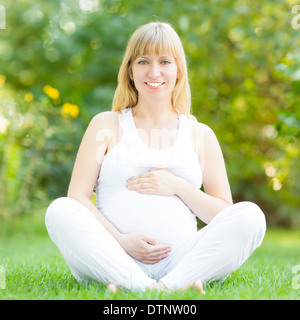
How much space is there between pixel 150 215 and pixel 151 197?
0.08 metres

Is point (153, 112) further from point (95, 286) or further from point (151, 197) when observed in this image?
point (95, 286)

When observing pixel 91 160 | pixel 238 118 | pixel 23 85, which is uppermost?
pixel 23 85

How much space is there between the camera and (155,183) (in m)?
2.29

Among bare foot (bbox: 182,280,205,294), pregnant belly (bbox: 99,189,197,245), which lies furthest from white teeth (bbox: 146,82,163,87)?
bare foot (bbox: 182,280,205,294)

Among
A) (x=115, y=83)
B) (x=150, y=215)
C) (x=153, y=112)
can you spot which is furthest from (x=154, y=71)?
(x=115, y=83)

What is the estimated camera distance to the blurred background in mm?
5164

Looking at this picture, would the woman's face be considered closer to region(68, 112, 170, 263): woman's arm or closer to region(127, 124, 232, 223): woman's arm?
region(68, 112, 170, 263): woman's arm

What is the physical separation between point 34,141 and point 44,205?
66 centimetres

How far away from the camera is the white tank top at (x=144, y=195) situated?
230cm

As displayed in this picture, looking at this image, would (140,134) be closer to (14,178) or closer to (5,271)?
(5,271)

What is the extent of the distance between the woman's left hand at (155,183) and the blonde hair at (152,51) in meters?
0.48

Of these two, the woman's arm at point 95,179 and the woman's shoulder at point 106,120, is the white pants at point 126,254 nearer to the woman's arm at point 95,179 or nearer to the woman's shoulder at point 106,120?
the woman's arm at point 95,179

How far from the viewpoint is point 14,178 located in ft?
16.7
